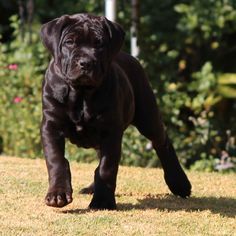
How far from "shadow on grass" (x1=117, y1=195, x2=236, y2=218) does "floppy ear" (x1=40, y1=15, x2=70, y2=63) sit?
115 centimetres

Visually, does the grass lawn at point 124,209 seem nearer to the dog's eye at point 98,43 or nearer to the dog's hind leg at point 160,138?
the dog's hind leg at point 160,138

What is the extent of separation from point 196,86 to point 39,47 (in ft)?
6.83

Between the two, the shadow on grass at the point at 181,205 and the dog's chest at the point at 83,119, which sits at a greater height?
the dog's chest at the point at 83,119

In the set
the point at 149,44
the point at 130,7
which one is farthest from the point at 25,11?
the point at 149,44

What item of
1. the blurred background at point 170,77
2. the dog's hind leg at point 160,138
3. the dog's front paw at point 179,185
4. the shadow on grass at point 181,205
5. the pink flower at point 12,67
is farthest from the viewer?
the pink flower at point 12,67

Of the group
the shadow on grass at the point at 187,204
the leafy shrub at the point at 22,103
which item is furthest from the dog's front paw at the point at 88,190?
the leafy shrub at the point at 22,103

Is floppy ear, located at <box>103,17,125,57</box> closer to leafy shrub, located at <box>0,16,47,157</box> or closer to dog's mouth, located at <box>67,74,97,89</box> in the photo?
dog's mouth, located at <box>67,74,97,89</box>

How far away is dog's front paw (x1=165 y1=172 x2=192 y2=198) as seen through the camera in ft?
20.7

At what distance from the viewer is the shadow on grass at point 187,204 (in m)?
5.66

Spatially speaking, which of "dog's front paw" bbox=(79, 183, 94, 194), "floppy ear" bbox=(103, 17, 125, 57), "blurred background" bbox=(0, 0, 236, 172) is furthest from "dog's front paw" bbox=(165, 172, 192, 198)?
"blurred background" bbox=(0, 0, 236, 172)

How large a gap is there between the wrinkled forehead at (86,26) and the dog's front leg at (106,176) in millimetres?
694

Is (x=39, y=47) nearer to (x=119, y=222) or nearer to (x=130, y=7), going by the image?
(x=130, y=7)

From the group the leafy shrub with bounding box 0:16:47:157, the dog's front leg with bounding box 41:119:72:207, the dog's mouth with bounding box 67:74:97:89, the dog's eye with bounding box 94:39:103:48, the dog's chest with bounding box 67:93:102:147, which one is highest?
the dog's eye with bounding box 94:39:103:48

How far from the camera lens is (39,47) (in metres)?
10.3
